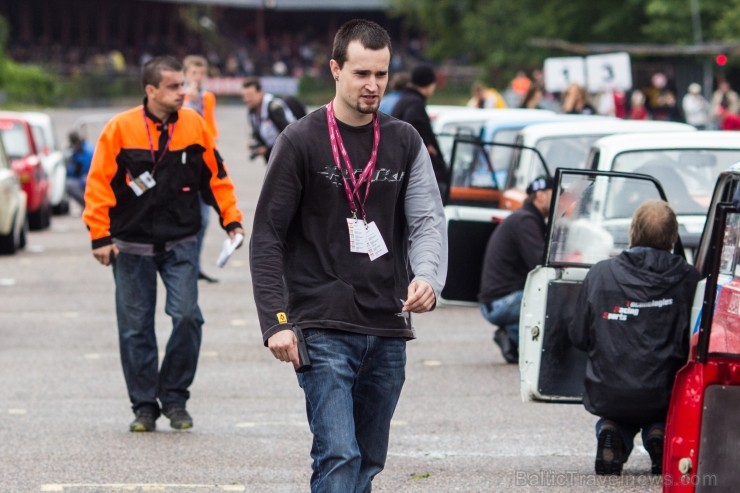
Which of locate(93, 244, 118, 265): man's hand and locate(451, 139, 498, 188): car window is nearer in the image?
locate(93, 244, 118, 265): man's hand

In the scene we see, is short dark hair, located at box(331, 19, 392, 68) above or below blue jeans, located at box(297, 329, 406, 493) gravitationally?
above

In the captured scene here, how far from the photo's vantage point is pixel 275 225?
223 inches

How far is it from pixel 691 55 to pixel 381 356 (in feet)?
142

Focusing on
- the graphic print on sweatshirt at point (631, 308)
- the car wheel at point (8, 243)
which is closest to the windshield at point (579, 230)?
the graphic print on sweatshirt at point (631, 308)

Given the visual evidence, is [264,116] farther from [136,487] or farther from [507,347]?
[136,487]

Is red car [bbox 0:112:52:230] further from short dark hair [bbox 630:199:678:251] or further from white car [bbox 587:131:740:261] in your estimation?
short dark hair [bbox 630:199:678:251]

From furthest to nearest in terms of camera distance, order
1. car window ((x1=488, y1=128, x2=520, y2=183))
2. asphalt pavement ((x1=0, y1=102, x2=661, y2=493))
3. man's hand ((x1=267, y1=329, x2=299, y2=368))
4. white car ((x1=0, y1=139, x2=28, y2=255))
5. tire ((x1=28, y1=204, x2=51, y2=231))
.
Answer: tire ((x1=28, y1=204, x2=51, y2=231)), white car ((x1=0, y1=139, x2=28, y2=255)), car window ((x1=488, y1=128, x2=520, y2=183)), asphalt pavement ((x1=0, y1=102, x2=661, y2=493)), man's hand ((x1=267, y1=329, x2=299, y2=368))

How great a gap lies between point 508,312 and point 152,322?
3448mm

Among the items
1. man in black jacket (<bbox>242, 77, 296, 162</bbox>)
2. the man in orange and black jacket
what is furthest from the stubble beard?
man in black jacket (<bbox>242, 77, 296, 162</bbox>)

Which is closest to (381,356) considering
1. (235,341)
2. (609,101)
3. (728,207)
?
(728,207)

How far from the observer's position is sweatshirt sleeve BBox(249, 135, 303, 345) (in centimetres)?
561

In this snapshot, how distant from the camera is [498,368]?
11.8 metres

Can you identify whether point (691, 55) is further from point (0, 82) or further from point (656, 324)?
point (656, 324)

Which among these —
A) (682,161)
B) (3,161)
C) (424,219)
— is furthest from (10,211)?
(424,219)
